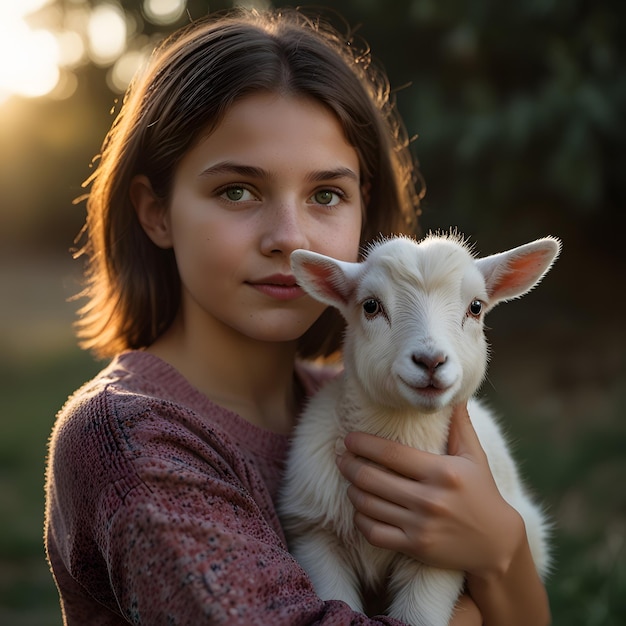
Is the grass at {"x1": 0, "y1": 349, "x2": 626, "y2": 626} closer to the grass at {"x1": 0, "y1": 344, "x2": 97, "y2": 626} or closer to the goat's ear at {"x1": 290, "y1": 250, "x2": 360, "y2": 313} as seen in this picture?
the grass at {"x1": 0, "y1": 344, "x2": 97, "y2": 626}

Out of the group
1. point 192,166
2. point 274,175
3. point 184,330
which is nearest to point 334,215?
point 274,175

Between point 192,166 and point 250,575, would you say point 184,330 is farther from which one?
point 250,575

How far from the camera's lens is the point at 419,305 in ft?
6.21

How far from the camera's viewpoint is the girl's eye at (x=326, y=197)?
233 centimetres

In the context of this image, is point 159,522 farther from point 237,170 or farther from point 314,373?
point 314,373

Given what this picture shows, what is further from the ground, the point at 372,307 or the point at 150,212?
Result: the point at 150,212

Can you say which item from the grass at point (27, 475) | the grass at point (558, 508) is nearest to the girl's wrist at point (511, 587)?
the grass at point (558, 508)

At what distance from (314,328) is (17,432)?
5333mm

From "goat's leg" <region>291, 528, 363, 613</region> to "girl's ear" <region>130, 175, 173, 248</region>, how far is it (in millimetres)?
972

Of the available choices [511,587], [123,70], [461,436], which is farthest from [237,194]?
[123,70]

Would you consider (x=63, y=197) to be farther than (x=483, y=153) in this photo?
Yes

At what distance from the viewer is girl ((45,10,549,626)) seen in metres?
1.66

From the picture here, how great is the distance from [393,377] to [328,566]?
531 millimetres

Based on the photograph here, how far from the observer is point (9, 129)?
11.2m
